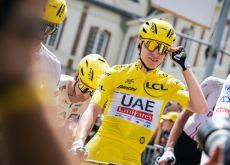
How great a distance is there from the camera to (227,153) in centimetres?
115

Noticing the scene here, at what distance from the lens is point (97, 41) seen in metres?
39.2

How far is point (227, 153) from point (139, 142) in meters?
3.23

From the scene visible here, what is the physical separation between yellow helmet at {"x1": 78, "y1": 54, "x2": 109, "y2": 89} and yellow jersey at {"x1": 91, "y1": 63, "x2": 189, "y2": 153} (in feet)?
2.62

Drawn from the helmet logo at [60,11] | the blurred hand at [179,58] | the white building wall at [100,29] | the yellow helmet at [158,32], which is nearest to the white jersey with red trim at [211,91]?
the blurred hand at [179,58]

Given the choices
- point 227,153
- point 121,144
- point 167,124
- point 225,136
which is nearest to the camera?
point 227,153

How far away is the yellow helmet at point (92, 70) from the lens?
5.38 metres

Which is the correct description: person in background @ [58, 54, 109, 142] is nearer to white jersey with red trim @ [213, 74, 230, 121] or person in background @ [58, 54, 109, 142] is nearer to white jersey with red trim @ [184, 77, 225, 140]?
white jersey with red trim @ [184, 77, 225, 140]

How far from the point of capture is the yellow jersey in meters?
4.36

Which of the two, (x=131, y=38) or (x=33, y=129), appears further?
(x=131, y=38)

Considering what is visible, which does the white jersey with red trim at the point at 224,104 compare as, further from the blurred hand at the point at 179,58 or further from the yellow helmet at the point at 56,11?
the yellow helmet at the point at 56,11

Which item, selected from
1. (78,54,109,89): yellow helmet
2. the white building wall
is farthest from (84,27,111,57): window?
(78,54,109,89): yellow helmet

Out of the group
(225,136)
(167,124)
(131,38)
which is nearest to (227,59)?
(131,38)

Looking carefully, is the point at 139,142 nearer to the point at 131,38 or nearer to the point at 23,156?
the point at 23,156

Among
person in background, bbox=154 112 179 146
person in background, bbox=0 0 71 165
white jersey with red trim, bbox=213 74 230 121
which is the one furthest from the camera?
person in background, bbox=154 112 179 146
